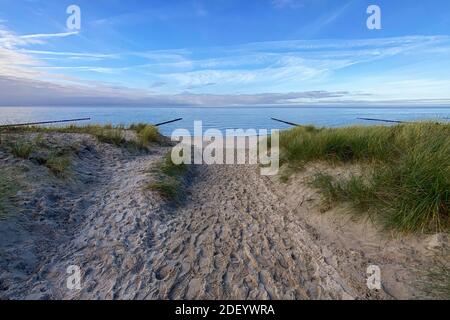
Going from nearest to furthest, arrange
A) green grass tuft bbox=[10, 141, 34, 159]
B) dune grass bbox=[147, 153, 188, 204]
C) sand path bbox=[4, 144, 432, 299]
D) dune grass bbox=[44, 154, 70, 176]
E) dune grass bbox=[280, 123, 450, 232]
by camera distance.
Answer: sand path bbox=[4, 144, 432, 299], dune grass bbox=[280, 123, 450, 232], dune grass bbox=[147, 153, 188, 204], dune grass bbox=[44, 154, 70, 176], green grass tuft bbox=[10, 141, 34, 159]

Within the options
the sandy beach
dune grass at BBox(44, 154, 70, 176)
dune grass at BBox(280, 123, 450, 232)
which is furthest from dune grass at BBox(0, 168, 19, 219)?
dune grass at BBox(280, 123, 450, 232)

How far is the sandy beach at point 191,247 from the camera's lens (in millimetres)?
2787

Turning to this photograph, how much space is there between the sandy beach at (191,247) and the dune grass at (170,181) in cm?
18

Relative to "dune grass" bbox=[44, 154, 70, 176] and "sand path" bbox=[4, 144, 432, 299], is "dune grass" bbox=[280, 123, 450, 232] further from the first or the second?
"dune grass" bbox=[44, 154, 70, 176]

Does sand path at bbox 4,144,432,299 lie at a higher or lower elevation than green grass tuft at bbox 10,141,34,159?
lower

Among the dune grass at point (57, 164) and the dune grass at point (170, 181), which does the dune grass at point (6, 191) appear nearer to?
the dune grass at point (57, 164)

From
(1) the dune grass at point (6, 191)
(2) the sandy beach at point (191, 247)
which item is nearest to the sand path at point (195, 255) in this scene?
(2) the sandy beach at point (191, 247)

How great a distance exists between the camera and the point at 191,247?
11.8 feet

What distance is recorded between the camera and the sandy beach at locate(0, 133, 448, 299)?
110 inches

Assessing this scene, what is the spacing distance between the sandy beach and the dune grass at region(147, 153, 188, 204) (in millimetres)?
175

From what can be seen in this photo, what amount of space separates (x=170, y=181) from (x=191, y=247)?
2.26m

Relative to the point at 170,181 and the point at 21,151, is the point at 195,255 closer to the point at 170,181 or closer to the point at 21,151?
the point at 170,181

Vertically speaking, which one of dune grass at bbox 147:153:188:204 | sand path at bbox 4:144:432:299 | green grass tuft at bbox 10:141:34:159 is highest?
green grass tuft at bbox 10:141:34:159
